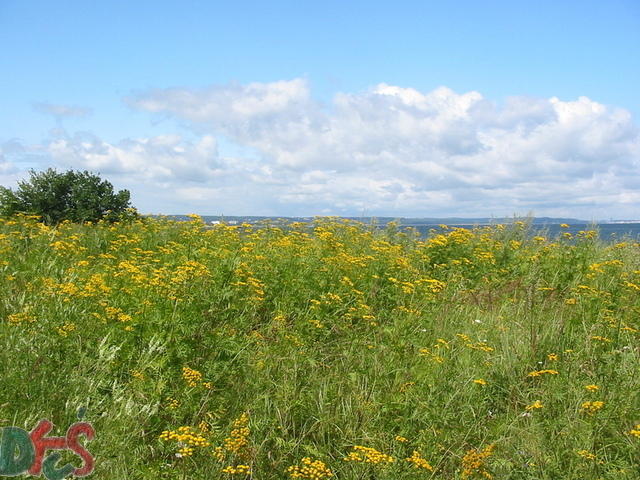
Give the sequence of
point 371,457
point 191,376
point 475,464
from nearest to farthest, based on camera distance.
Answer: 1. point 371,457
2. point 475,464
3. point 191,376

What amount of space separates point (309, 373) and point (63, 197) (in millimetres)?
12077

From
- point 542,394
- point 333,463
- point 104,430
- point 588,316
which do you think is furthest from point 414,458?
point 588,316

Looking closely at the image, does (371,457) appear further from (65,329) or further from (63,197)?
(63,197)

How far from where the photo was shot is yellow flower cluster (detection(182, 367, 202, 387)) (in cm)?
334

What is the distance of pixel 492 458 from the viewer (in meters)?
3.05

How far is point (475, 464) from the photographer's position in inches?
113

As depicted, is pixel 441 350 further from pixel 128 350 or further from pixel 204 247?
pixel 204 247

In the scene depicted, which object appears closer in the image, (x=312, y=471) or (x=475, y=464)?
(x=312, y=471)

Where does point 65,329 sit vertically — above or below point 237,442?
above

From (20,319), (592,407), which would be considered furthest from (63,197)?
(592,407)

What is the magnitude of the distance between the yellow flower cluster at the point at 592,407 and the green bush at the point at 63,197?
12131 mm

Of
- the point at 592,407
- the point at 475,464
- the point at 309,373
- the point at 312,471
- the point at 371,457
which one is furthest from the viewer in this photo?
the point at 309,373

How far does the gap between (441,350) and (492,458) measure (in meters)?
1.43

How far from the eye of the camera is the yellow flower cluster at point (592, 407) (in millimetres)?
3066
